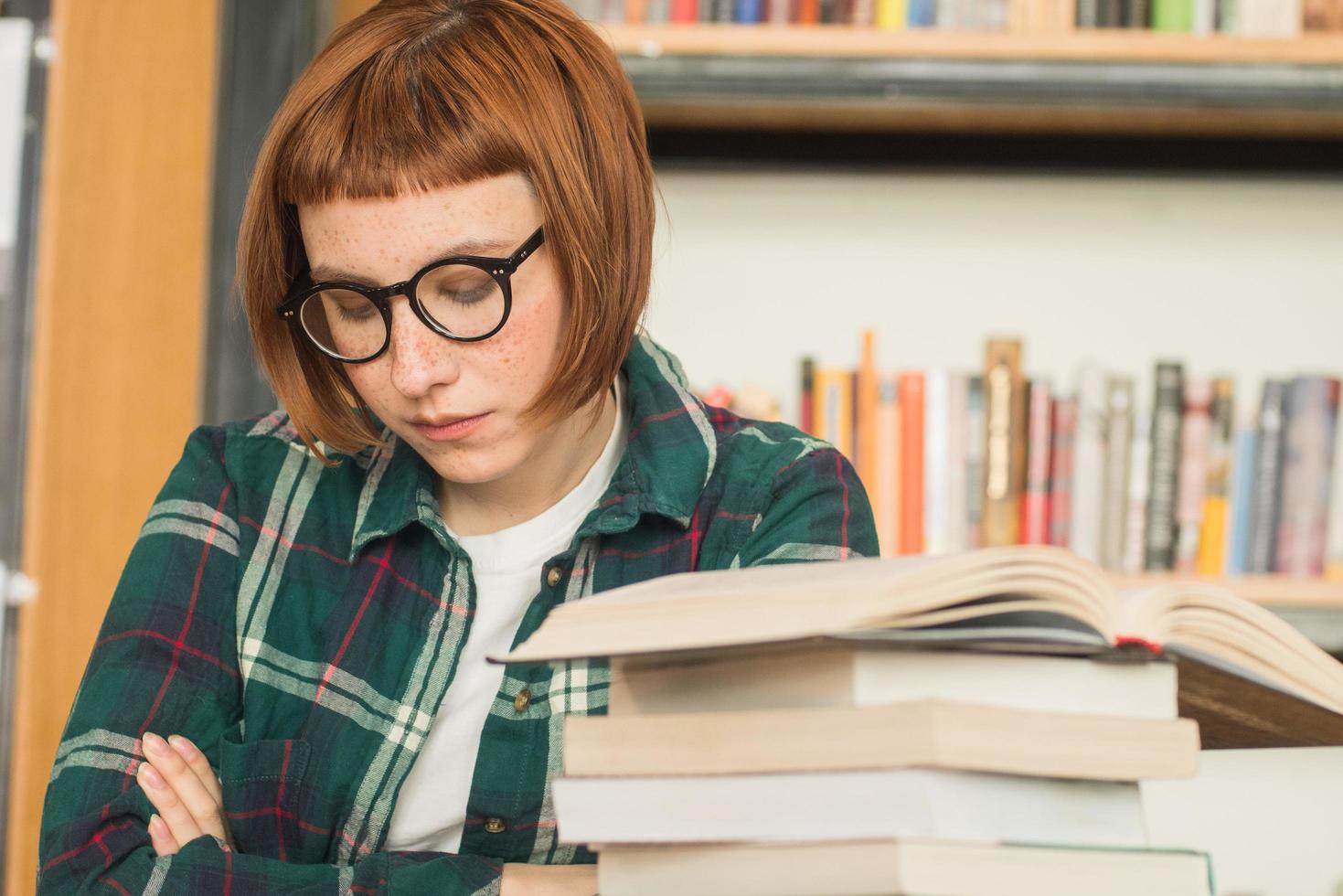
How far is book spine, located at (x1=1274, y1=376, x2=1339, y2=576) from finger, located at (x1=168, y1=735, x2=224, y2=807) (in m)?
1.29

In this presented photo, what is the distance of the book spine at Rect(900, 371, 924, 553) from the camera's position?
1.73 metres

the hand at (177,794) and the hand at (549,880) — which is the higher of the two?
the hand at (177,794)

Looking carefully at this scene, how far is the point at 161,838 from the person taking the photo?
92 centimetres

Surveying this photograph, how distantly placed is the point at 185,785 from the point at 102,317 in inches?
37.6

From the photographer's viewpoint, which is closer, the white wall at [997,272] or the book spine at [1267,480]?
the book spine at [1267,480]

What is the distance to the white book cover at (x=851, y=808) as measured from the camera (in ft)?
1.79

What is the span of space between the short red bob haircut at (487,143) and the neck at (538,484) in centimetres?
7

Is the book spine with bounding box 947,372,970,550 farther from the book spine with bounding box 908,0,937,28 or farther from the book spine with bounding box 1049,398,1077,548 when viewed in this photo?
the book spine with bounding box 908,0,937,28

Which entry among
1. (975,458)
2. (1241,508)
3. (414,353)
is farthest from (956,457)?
(414,353)

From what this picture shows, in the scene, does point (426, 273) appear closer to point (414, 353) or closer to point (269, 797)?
point (414, 353)

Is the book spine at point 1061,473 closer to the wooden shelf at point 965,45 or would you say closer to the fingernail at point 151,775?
the wooden shelf at point 965,45

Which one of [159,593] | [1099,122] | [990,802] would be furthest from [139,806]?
[1099,122]

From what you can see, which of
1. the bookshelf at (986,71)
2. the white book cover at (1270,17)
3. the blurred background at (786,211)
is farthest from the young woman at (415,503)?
the white book cover at (1270,17)

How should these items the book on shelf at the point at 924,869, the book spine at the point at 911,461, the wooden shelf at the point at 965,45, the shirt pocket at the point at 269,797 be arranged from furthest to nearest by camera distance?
the book spine at the point at 911,461
the wooden shelf at the point at 965,45
the shirt pocket at the point at 269,797
the book on shelf at the point at 924,869
